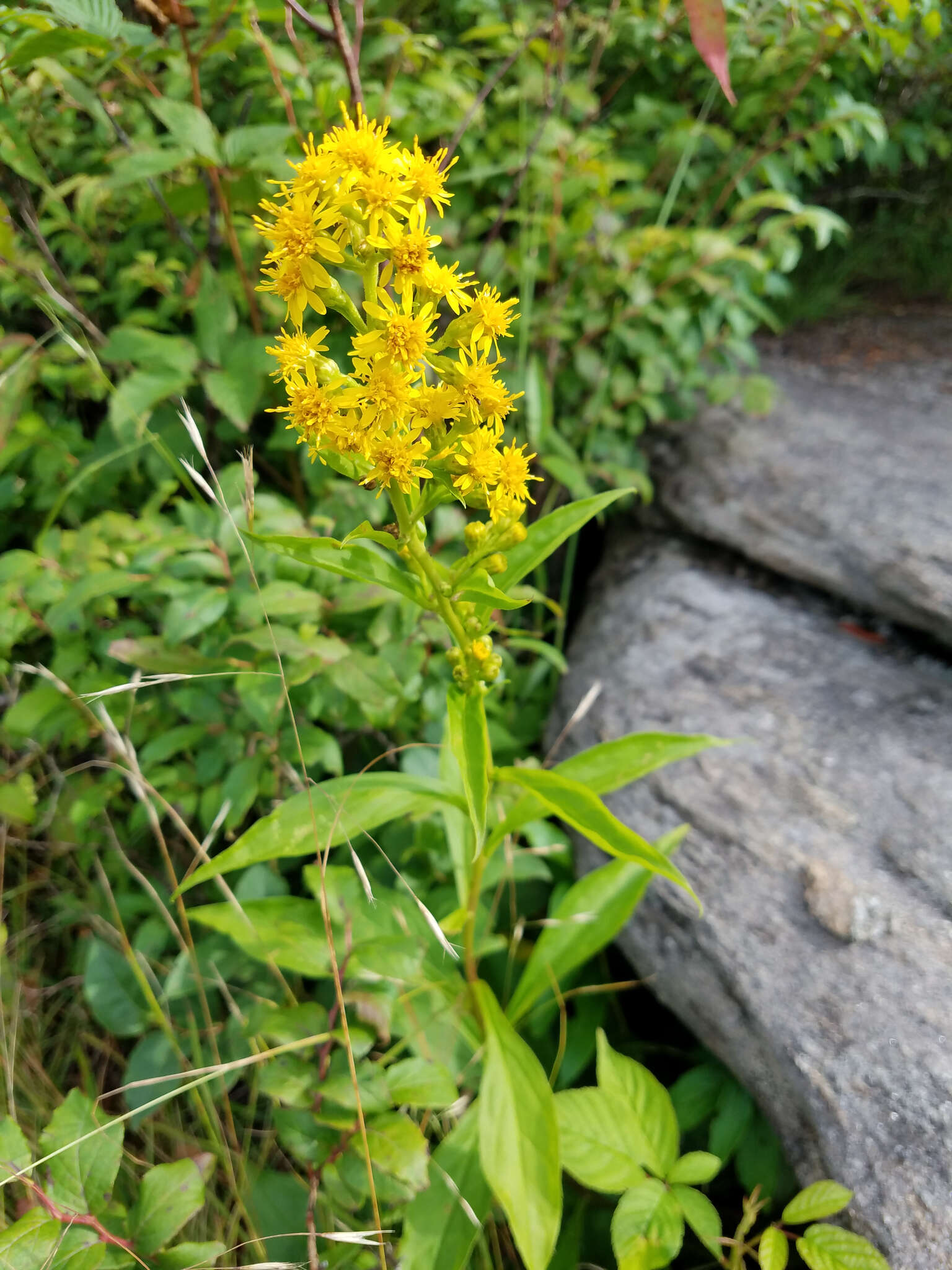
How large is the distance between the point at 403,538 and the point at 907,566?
1.45m

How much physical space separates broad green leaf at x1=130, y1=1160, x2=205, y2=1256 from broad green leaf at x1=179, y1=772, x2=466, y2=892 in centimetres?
40

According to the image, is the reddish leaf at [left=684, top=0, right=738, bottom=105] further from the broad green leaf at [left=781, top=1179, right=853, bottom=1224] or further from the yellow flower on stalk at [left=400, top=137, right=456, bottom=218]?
the broad green leaf at [left=781, top=1179, right=853, bottom=1224]

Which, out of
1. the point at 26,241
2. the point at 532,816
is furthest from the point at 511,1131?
the point at 26,241

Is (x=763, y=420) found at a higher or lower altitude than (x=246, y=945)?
higher

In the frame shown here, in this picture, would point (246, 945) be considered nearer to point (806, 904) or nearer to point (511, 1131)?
point (511, 1131)

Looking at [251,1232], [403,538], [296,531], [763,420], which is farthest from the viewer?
[763,420]

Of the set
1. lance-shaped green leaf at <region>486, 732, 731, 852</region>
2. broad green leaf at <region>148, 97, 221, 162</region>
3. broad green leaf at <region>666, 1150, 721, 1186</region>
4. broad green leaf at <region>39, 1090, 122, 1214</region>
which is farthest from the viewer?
broad green leaf at <region>148, 97, 221, 162</region>

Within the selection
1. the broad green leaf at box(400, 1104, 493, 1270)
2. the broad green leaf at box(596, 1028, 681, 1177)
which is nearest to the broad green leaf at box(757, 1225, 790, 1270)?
the broad green leaf at box(596, 1028, 681, 1177)

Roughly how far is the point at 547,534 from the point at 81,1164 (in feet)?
3.81

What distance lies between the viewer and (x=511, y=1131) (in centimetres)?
124

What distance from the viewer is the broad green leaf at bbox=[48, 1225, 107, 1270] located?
99 centimetres

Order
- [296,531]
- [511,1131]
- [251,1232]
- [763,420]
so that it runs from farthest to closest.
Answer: [763,420]
[296,531]
[251,1232]
[511,1131]

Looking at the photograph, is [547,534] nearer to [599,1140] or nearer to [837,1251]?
[599,1140]

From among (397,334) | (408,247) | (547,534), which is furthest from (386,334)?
(547,534)
